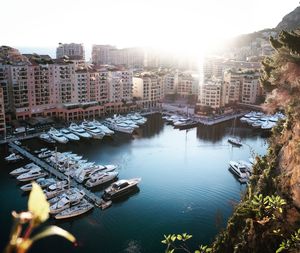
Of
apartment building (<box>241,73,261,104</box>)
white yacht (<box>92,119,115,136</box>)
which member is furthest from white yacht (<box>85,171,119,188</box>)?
apartment building (<box>241,73,261,104</box>)

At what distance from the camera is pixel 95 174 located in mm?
20234

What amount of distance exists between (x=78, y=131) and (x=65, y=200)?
14034 millimetres

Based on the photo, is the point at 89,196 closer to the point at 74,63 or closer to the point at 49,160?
the point at 49,160

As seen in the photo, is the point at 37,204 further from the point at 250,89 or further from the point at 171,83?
the point at 171,83

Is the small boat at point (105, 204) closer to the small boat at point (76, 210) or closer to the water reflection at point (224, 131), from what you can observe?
the small boat at point (76, 210)

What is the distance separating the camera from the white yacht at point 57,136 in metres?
27.8

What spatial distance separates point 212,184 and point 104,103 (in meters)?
21.4

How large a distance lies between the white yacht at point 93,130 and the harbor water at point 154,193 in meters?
0.78

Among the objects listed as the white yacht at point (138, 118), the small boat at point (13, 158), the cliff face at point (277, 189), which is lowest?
the small boat at point (13, 158)

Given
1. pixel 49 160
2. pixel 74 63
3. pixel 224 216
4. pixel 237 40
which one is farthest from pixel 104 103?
pixel 237 40

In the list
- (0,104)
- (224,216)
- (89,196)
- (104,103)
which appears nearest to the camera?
(224,216)

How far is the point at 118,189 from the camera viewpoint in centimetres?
1833

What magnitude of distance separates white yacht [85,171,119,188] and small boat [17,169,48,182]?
313 centimetres

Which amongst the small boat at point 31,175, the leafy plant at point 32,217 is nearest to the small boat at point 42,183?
the small boat at point 31,175
